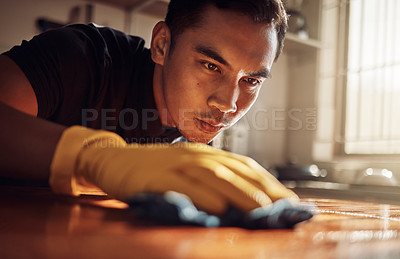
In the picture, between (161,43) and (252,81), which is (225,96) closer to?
(252,81)

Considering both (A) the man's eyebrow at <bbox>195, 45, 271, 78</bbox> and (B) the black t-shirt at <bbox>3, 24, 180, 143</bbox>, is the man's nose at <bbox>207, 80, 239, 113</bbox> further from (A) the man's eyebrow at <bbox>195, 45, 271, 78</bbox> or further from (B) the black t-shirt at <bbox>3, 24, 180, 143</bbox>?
(B) the black t-shirt at <bbox>3, 24, 180, 143</bbox>

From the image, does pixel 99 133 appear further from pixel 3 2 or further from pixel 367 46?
pixel 367 46

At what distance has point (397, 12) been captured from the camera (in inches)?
101

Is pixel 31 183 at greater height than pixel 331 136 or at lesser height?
lesser

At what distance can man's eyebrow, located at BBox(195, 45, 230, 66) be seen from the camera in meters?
0.84

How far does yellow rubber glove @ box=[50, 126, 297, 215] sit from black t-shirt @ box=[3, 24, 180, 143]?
0.38m

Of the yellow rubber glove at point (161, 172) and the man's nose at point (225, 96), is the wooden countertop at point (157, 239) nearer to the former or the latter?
the yellow rubber glove at point (161, 172)

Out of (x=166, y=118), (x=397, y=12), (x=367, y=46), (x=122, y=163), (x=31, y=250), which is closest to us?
(x=31, y=250)

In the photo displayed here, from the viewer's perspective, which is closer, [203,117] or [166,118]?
[203,117]

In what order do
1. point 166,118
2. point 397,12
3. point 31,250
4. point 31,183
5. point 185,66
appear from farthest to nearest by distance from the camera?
point 397,12 → point 166,118 → point 185,66 → point 31,183 → point 31,250

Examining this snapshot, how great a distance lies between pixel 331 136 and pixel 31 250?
279cm

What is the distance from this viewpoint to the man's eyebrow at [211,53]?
839 millimetres

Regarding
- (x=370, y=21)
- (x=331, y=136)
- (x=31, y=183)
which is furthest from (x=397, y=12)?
(x=31, y=183)

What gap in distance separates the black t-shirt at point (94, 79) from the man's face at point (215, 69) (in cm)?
10
